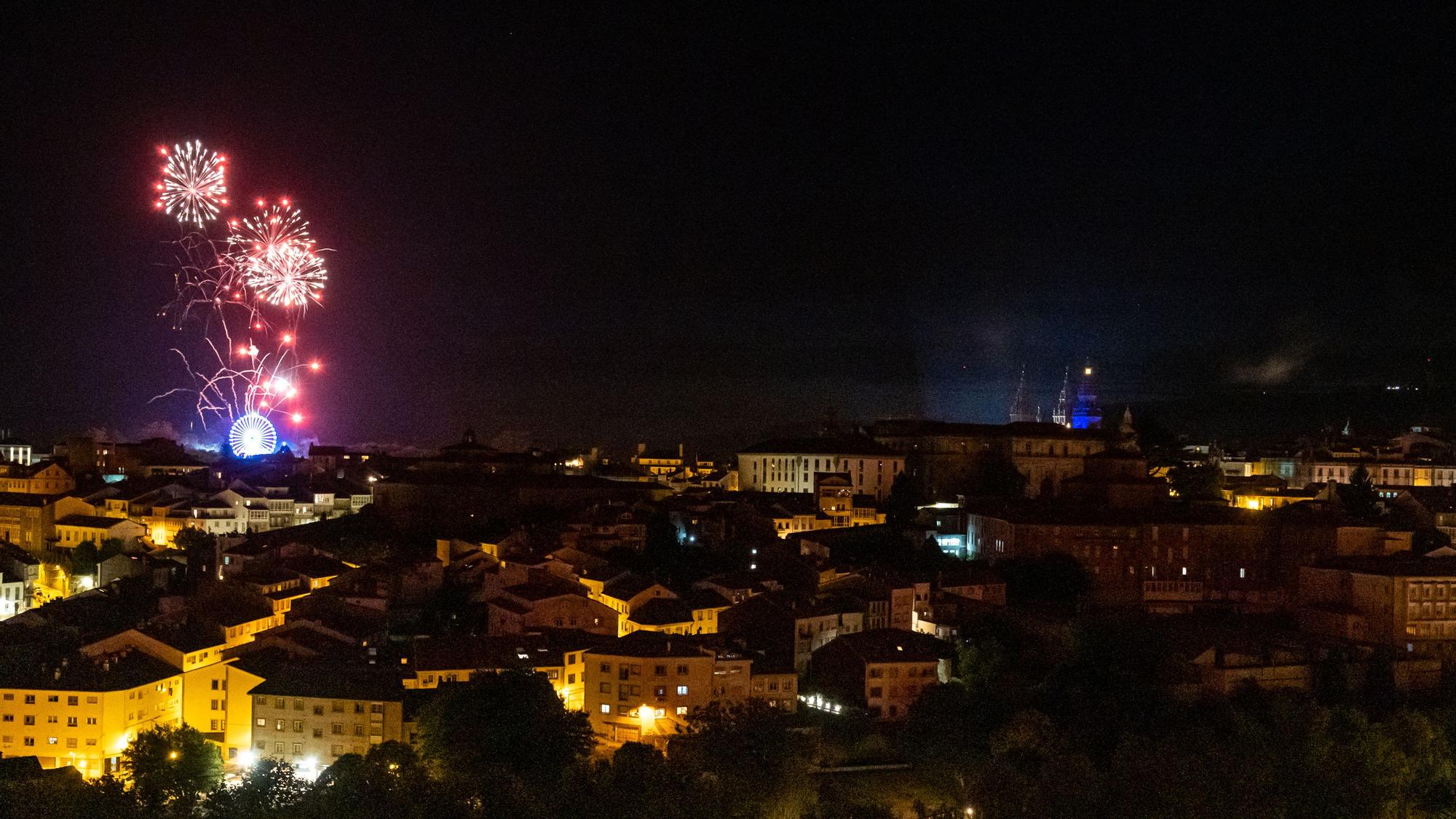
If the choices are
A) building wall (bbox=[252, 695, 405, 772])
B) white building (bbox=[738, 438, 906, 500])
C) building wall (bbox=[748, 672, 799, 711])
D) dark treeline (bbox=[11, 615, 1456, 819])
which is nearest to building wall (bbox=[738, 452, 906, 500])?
white building (bbox=[738, 438, 906, 500])

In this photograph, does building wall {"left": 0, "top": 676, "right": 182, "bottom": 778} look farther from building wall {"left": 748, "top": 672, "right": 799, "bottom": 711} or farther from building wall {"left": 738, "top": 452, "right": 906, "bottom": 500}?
building wall {"left": 738, "top": 452, "right": 906, "bottom": 500}

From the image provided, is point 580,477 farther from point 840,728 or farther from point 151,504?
point 840,728

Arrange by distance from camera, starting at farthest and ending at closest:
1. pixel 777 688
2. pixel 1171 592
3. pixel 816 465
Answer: pixel 816 465
pixel 1171 592
pixel 777 688

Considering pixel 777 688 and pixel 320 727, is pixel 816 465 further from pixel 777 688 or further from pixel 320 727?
pixel 320 727

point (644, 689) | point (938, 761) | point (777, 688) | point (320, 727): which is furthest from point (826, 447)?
point (320, 727)

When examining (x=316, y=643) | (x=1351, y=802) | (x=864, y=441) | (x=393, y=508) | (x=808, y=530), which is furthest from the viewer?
(x=864, y=441)

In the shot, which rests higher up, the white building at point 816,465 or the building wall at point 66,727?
the white building at point 816,465

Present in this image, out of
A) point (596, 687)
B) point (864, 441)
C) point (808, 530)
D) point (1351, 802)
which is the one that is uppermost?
point (864, 441)

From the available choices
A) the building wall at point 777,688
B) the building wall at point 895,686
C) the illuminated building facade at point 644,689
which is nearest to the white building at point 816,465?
the building wall at point 895,686

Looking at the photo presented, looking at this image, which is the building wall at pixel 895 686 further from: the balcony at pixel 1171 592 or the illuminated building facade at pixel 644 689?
the balcony at pixel 1171 592

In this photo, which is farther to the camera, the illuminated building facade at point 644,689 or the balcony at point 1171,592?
the balcony at point 1171,592

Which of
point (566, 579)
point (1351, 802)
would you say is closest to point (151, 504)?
point (566, 579)
